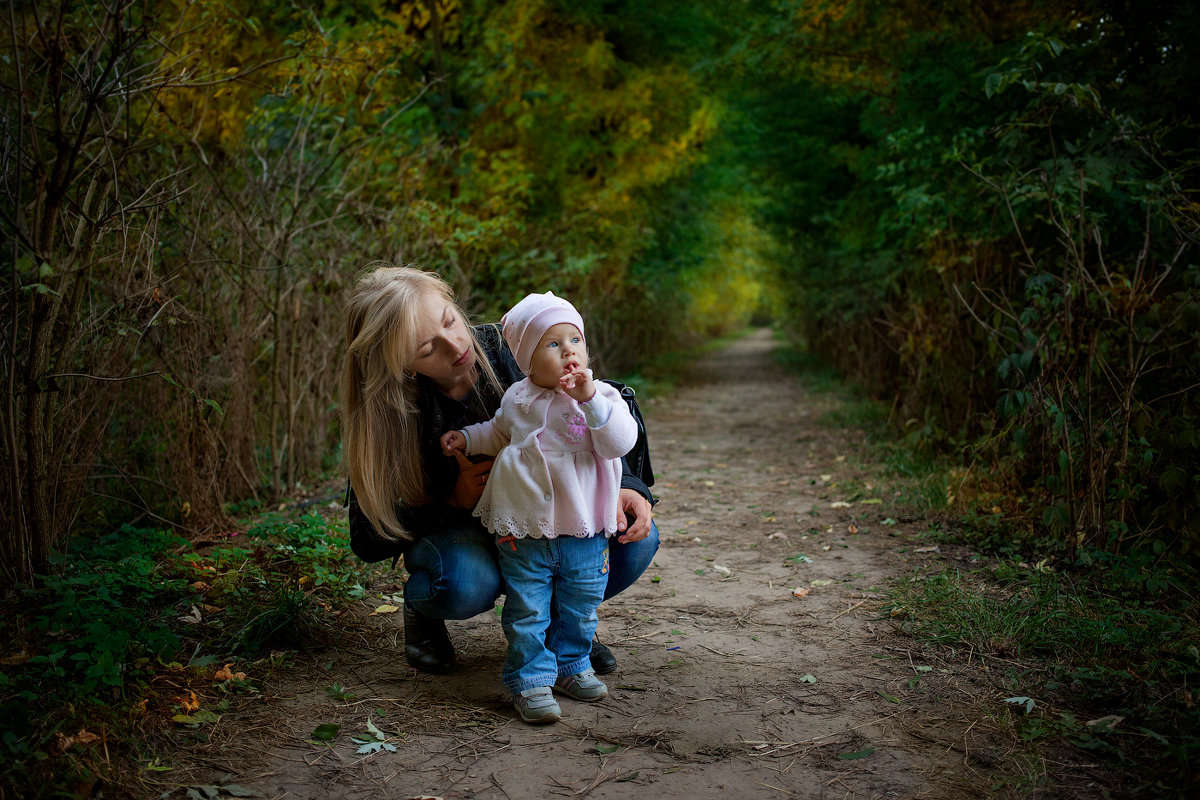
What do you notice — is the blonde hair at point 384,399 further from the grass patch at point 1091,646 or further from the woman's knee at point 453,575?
the grass patch at point 1091,646

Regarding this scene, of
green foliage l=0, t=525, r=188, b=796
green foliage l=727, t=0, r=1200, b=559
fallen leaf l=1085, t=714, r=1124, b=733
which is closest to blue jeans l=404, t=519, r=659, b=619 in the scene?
green foliage l=0, t=525, r=188, b=796

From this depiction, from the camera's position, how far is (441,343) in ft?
8.77

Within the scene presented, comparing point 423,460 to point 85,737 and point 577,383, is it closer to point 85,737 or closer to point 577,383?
point 577,383

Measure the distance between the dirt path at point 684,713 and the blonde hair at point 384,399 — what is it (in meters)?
0.60

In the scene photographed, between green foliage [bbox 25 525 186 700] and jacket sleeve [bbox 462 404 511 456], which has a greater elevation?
jacket sleeve [bbox 462 404 511 456]

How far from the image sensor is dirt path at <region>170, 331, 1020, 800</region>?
219 cm

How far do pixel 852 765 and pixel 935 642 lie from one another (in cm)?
99

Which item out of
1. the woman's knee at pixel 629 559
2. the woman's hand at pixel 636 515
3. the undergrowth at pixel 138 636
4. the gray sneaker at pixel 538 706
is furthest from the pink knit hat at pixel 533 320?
the undergrowth at pixel 138 636

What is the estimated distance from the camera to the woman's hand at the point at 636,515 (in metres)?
2.71

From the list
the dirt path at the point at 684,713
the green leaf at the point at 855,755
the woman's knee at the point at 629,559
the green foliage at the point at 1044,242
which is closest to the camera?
the dirt path at the point at 684,713

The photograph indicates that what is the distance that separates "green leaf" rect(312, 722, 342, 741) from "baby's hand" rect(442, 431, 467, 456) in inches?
34.6

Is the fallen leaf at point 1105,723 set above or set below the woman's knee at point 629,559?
below

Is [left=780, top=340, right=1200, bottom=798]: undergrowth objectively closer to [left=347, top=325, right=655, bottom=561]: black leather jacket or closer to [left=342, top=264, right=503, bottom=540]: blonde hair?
[left=347, top=325, right=655, bottom=561]: black leather jacket

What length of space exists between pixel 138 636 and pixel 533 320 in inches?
66.4
